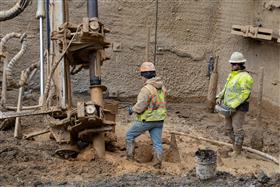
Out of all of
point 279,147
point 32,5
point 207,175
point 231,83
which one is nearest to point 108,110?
point 231,83

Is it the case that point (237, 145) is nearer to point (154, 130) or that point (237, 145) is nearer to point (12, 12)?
point (154, 130)

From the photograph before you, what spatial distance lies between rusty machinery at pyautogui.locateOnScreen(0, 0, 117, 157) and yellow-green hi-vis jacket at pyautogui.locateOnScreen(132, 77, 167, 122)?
1.72 feet

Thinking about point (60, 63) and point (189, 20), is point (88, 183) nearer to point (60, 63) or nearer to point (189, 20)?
point (60, 63)

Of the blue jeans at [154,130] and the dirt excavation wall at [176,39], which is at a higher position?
the dirt excavation wall at [176,39]

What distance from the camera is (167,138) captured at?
1034 centimetres

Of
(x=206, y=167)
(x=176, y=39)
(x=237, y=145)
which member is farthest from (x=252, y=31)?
(x=206, y=167)

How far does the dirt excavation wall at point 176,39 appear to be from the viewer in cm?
1244

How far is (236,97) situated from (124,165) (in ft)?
7.67

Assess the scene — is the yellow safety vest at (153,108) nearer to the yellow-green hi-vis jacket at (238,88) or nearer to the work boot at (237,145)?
the yellow-green hi-vis jacket at (238,88)

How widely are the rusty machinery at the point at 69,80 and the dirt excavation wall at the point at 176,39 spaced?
3452 mm

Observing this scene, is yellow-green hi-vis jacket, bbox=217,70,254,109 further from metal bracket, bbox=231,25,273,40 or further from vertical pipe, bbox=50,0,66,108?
vertical pipe, bbox=50,0,66,108

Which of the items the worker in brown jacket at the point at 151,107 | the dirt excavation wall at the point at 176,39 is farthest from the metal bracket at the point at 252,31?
the worker in brown jacket at the point at 151,107

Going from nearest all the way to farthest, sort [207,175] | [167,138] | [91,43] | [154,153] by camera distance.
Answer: [207,175] < [91,43] < [154,153] < [167,138]

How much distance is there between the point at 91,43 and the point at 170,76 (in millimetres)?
4848
